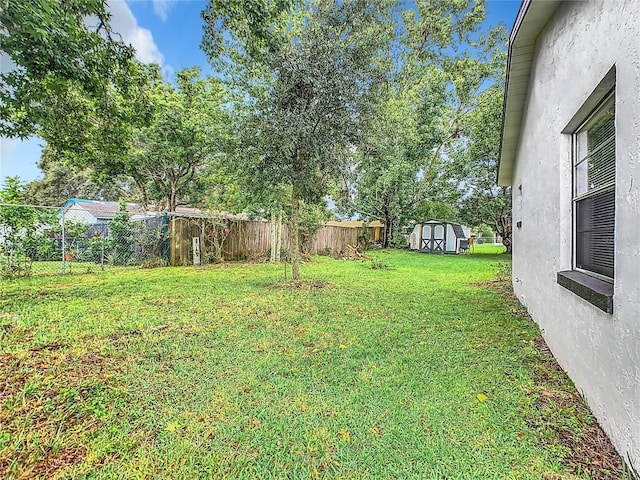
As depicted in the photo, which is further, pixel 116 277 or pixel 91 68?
pixel 116 277

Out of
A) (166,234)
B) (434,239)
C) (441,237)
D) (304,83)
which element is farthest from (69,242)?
(441,237)

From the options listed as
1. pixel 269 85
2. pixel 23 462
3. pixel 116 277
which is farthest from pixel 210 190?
pixel 23 462

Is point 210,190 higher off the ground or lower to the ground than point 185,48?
lower

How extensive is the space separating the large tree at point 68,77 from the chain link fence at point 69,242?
2.02 metres

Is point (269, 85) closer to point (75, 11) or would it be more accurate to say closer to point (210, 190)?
point (75, 11)

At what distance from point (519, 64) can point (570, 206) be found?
2561mm

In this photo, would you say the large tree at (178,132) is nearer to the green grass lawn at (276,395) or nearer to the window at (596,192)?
the green grass lawn at (276,395)

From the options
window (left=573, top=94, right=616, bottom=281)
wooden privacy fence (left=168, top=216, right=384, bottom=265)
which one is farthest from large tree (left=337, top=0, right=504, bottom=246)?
window (left=573, top=94, right=616, bottom=281)

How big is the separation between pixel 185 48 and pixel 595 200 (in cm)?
792

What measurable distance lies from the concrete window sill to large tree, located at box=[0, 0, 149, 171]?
18.0ft

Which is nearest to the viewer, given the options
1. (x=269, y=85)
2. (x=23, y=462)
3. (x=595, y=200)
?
(x=23, y=462)

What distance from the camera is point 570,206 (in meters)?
3.00

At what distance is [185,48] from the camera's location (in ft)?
23.2

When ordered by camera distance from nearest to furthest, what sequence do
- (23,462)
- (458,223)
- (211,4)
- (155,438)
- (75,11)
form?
(23,462) → (155,438) → (75,11) → (211,4) → (458,223)
